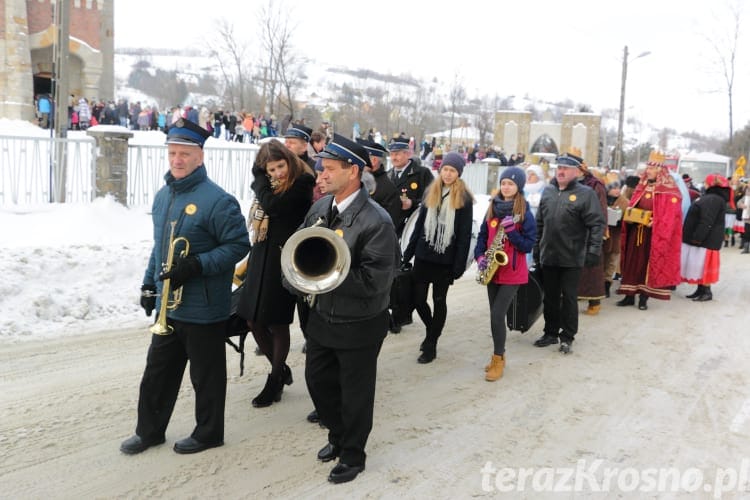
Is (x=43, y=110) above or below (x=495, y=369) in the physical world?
above

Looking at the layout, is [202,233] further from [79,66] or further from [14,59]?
[79,66]

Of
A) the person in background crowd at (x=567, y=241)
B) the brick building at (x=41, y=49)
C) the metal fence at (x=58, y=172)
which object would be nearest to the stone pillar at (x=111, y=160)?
the metal fence at (x=58, y=172)

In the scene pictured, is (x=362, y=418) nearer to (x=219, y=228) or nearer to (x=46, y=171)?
(x=219, y=228)

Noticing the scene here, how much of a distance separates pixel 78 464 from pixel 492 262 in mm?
3825

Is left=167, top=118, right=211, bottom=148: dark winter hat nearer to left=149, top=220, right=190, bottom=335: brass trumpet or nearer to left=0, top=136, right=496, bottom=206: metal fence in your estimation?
left=149, top=220, right=190, bottom=335: brass trumpet

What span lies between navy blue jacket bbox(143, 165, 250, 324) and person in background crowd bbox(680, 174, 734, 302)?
8.86 meters

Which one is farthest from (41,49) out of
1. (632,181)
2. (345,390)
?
(345,390)

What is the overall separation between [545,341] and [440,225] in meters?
2.06

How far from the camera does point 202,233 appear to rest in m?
4.09

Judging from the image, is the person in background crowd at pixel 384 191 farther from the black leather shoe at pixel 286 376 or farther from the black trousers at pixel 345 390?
the black trousers at pixel 345 390

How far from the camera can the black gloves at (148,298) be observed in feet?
13.6

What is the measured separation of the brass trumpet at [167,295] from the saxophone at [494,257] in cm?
297

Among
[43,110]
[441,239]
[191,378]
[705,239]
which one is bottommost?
[191,378]

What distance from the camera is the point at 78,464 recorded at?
4.07 metres
